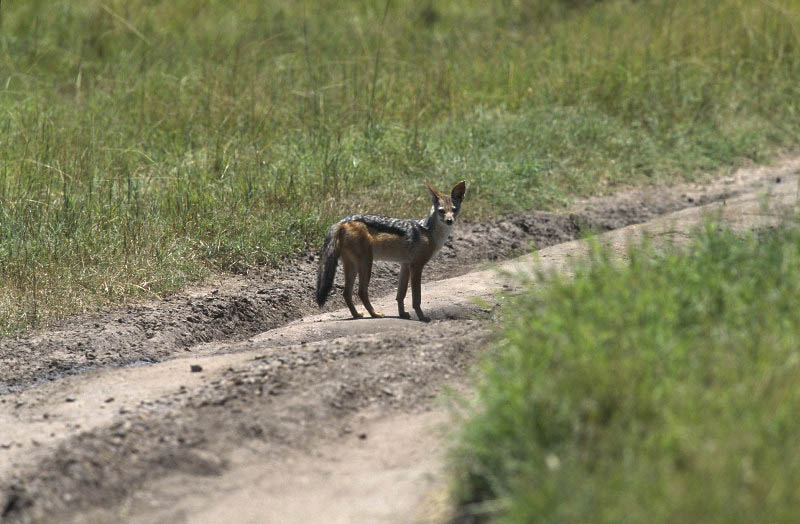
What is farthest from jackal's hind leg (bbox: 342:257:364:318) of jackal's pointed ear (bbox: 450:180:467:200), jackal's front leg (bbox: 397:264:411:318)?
jackal's pointed ear (bbox: 450:180:467:200)

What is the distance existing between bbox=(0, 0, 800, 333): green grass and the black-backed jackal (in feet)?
4.01

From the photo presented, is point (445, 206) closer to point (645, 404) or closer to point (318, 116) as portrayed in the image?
point (645, 404)

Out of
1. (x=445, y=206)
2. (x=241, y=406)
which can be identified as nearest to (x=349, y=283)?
(x=445, y=206)

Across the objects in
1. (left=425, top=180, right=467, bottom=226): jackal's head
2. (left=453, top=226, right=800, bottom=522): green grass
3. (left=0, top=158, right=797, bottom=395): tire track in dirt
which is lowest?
(left=0, top=158, right=797, bottom=395): tire track in dirt

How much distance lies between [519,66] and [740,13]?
10.9 ft

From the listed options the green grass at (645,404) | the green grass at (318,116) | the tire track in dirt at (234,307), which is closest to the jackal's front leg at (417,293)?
the tire track in dirt at (234,307)

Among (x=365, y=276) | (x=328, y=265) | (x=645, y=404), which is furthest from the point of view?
(x=365, y=276)

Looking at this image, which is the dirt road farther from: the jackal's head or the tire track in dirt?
the jackal's head

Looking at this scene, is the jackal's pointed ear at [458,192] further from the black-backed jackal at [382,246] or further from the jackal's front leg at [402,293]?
the jackal's front leg at [402,293]

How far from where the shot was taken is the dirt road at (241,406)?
13.3 feet

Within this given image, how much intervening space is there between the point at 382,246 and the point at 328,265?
386 millimetres

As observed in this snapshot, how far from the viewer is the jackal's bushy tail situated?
641 cm

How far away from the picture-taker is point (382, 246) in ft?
21.5

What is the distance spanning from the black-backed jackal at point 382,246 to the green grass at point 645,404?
2.00 meters
